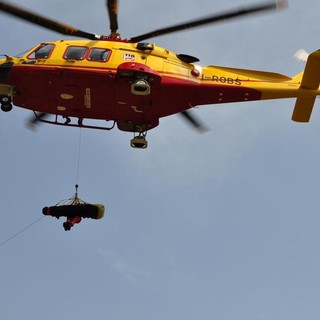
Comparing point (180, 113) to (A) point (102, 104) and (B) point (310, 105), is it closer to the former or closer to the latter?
(A) point (102, 104)

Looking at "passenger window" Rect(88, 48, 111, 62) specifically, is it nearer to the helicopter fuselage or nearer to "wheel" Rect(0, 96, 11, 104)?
the helicopter fuselage

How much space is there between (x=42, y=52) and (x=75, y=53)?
4.39 feet

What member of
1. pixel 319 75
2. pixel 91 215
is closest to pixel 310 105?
pixel 319 75

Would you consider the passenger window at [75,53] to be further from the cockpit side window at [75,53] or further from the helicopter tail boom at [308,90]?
the helicopter tail boom at [308,90]

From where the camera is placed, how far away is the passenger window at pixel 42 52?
22.6 meters

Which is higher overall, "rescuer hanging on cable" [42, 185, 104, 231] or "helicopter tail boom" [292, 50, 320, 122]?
"helicopter tail boom" [292, 50, 320, 122]

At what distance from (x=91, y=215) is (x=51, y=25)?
271 inches

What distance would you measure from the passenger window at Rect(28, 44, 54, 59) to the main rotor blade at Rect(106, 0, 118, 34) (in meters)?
2.34

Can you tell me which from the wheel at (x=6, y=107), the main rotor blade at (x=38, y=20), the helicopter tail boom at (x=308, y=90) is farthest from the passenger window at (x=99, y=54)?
the helicopter tail boom at (x=308, y=90)

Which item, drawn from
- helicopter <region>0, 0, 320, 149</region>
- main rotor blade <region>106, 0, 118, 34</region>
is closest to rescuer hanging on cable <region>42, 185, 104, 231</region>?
helicopter <region>0, 0, 320, 149</region>

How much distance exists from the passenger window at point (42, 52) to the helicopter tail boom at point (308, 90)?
30.6 ft

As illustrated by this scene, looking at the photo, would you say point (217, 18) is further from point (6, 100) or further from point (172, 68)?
point (6, 100)

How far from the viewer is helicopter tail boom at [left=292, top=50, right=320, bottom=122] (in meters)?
23.1

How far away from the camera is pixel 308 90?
23562 millimetres
